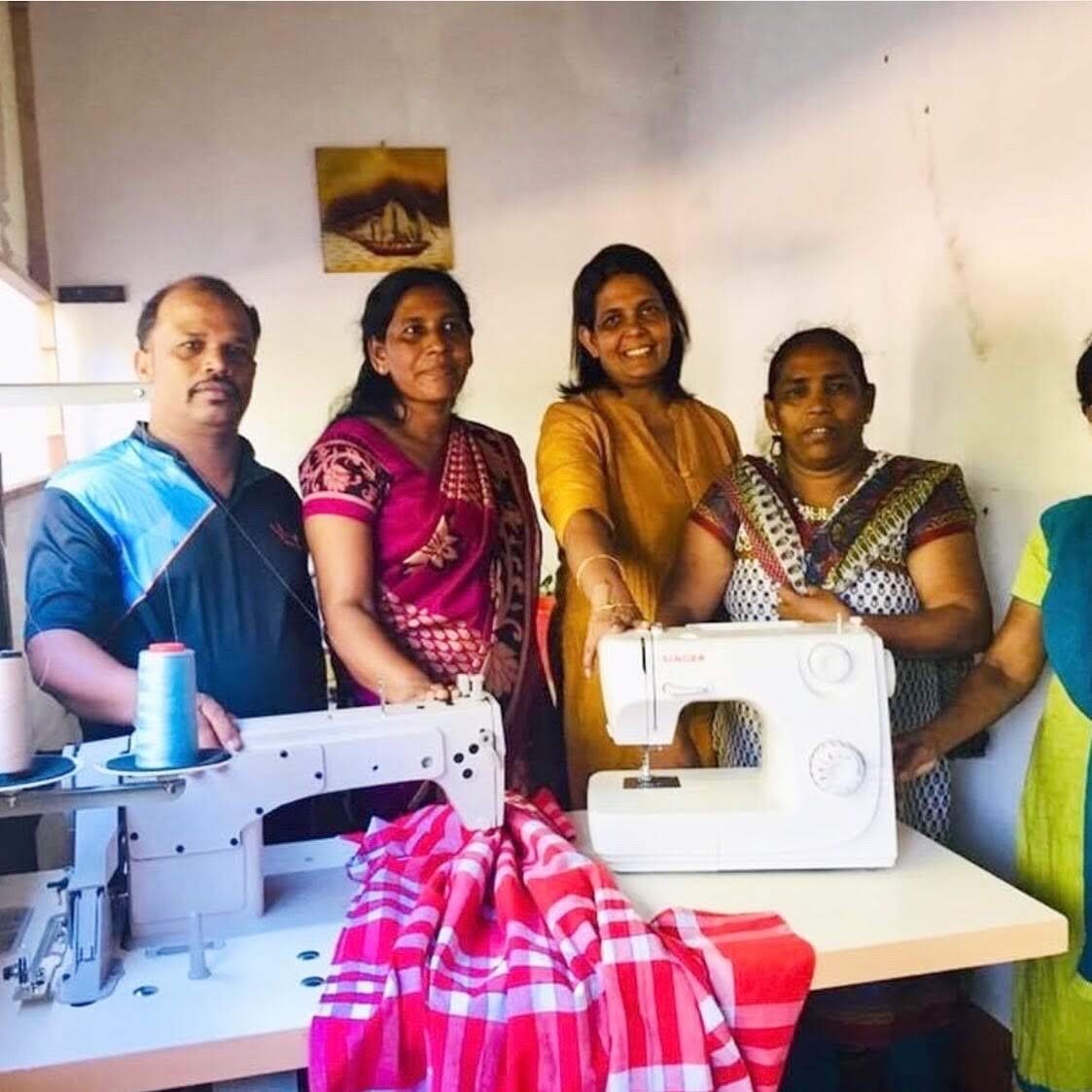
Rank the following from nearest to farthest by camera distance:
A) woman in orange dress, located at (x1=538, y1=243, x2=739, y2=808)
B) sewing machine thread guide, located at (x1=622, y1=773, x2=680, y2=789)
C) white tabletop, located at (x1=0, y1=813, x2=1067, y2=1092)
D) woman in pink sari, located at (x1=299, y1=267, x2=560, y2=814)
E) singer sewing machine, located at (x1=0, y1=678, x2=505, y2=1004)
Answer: white tabletop, located at (x1=0, y1=813, x2=1067, y2=1092) < singer sewing machine, located at (x1=0, y1=678, x2=505, y2=1004) < sewing machine thread guide, located at (x1=622, y1=773, x2=680, y2=789) < woman in pink sari, located at (x1=299, y1=267, x2=560, y2=814) < woman in orange dress, located at (x1=538, y1=243, x2=739, y2=808)

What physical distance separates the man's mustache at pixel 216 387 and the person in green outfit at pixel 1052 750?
0.96m

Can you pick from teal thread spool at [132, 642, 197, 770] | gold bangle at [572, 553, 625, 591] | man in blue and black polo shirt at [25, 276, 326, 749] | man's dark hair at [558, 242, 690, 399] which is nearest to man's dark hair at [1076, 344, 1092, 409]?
man's dark hair at [558, 242, 690, 399]

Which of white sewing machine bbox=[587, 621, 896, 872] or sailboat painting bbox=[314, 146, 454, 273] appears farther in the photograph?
sailboat painting bbox=[314, 146, 454, 273]

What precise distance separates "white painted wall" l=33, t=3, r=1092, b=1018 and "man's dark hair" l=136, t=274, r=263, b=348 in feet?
0.05

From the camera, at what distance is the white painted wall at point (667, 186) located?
4.81 feet

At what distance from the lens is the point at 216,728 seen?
1.26m

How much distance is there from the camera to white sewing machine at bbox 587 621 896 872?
4.28 feet

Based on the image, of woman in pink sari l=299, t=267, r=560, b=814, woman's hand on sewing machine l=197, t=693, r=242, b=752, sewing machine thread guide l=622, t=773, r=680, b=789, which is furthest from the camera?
woman in pink sari l=299, t=267, r=560, b=814

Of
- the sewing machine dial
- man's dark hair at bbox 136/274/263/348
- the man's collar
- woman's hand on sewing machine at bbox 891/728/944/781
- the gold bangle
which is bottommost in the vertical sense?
woman's hand on sewing machine at bbox 891/728/944/781

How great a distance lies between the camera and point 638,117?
5.42ft

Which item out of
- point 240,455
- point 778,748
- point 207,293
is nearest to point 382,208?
point 207,293

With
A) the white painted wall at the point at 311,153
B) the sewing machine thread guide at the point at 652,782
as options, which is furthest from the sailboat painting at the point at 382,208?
the sewing machine thread guide at the point at 652,782

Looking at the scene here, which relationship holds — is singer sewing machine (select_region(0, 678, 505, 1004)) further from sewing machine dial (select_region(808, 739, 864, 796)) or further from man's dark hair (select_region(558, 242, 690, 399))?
man's dark hair (select_region(558, 242, 690, 399))

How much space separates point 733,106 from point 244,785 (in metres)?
1.14
